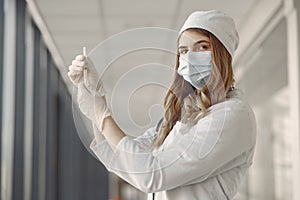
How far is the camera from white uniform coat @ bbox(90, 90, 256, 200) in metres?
1.39

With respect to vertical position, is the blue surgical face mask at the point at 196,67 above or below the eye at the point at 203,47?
below

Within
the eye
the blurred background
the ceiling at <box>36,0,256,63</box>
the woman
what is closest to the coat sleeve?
the woman

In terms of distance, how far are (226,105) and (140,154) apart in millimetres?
222

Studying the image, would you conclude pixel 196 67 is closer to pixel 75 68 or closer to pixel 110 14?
pixel 75 68

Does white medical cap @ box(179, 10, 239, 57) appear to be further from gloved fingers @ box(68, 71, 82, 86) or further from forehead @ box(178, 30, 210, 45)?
gloved fingers @ box(68, 71, 82, 86)

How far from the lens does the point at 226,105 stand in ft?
4.81

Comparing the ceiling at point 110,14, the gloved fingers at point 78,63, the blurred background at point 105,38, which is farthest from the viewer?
the ceiling at point 110,14

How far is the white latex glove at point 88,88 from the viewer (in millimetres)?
1373

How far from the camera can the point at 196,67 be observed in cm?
142

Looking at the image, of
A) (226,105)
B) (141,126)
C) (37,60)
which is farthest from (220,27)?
(37,60)

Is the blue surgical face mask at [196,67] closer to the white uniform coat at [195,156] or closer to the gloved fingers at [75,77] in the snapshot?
the white uniform coat at [195,156]

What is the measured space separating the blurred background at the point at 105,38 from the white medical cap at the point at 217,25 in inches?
83.8

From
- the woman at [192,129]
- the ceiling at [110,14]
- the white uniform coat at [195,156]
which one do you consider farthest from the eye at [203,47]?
the ceiling at [110,14]

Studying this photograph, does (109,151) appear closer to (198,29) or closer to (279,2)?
(198,29)
